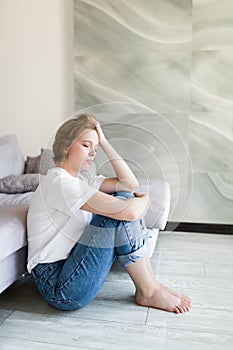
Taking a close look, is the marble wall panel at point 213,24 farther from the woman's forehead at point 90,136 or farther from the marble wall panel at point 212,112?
the woman's forehead at point 90,136

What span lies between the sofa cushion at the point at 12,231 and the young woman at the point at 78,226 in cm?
→ 4

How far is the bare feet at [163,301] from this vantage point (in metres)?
1.75

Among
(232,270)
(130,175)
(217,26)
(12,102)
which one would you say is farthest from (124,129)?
(12,102)

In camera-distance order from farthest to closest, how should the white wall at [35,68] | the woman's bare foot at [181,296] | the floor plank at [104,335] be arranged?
the white wall at [35,68], the woman's bare foot at [181,296], the floor plank at [104,335]

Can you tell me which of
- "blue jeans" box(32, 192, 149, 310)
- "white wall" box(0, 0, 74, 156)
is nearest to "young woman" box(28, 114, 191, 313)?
"blue jeans" box(32, 192, 149, 310)

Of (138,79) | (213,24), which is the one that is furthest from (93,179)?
(213,24)

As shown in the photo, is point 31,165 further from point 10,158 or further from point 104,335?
point 104,335

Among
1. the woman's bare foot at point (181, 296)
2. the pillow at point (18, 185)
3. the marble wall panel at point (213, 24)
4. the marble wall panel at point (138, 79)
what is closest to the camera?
the woman's bare foot at point (181, 296)

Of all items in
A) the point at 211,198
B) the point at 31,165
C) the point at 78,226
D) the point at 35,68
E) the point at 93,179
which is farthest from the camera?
the point at 35,68

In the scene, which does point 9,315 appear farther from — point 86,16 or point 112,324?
point 86,16

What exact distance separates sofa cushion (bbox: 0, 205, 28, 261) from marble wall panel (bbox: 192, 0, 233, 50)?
1933mm

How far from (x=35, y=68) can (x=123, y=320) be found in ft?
7.44

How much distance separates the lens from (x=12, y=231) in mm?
1586

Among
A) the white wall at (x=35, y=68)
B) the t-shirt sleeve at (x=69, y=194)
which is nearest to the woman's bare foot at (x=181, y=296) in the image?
the t-shirt sleeve at (x=69, y=194)
